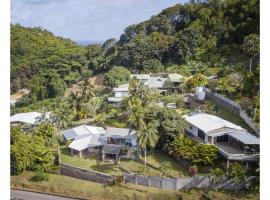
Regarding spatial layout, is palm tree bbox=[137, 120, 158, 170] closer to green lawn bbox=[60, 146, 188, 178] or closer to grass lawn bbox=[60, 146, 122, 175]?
green lawn bbox=[60, 146, 188, 178]

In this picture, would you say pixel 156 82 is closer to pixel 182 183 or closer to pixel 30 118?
pixel 30 118

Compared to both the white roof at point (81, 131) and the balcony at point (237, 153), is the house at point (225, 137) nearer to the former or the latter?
the balcony at point (237, 153)

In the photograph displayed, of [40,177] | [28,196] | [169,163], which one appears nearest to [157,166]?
[169,163]

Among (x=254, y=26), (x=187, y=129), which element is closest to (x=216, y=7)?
(x=254, y=26)

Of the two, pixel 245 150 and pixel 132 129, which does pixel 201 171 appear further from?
pixel 132 129

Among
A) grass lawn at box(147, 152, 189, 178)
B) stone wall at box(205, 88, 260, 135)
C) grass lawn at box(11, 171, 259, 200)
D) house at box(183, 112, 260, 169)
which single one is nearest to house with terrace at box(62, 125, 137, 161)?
grass lawn at box(147, 152, 189, 178)
